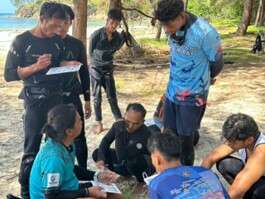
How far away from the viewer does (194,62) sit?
4.08 m

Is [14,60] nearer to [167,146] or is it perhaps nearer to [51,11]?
[51,11]

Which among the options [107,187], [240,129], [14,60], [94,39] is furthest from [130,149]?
[94,39]

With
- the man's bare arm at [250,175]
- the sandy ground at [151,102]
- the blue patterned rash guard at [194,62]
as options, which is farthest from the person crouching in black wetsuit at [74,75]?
the man's bare arm at [250,175]

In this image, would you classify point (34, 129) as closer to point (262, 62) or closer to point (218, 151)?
point (218, 151)

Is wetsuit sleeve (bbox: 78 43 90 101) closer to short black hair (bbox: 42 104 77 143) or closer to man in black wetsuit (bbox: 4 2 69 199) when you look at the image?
man in black wetsuit (bbox: 4 2 69 199)

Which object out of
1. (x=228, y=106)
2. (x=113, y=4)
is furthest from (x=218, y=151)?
(x=113, y=4)

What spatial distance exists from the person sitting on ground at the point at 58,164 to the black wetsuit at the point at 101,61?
3.13 meters

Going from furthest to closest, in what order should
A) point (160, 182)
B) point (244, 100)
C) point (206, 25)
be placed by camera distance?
1. point (244, 100)
2. point (206, 25)
3. point (160, 182)

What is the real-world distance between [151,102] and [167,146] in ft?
18.3

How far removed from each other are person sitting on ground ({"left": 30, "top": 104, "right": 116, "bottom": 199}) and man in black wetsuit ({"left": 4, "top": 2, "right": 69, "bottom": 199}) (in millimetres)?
670

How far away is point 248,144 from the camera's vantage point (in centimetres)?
359

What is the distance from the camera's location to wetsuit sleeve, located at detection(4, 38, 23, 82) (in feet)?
13.4

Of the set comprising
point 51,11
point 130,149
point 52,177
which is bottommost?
point 130,149

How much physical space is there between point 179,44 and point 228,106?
4300 millimetres
